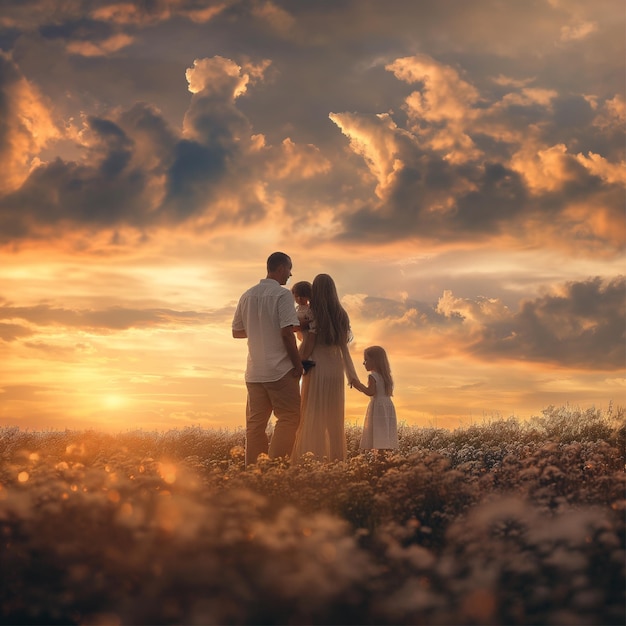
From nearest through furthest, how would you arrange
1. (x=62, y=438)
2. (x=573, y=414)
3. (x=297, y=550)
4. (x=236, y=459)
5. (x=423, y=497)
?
(x=297, y=550)
(x=423, y=497)
(x=236, y=459)
(x=573, y=414)
(x=62, y=438)

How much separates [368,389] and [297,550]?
7.33 m

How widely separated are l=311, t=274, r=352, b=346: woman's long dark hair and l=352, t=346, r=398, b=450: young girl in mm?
1471

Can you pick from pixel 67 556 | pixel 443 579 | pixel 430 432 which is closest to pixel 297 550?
pixel 443 579

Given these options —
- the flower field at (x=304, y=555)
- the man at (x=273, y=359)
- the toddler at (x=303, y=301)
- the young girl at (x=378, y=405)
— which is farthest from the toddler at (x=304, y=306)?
the flower field at (x=304, y=555)

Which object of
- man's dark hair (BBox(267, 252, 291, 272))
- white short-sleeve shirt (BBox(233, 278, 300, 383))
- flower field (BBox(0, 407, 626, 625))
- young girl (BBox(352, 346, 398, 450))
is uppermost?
man's dark hair (BBox(267, 252, 291, 272))

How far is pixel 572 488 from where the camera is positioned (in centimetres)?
711

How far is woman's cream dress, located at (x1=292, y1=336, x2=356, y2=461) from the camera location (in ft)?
33.8

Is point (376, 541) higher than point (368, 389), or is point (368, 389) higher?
point (368, 389)

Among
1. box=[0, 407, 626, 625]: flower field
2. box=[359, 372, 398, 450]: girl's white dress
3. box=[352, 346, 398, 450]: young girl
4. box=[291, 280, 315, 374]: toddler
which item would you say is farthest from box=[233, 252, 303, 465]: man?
box=[0, 407, 626, 625]: flower field

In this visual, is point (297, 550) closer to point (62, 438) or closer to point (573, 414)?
point (573, 414)

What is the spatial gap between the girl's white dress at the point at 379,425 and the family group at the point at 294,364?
2.54 ft

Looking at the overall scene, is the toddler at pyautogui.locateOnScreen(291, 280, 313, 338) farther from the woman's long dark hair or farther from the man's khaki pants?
the man's khaki pants

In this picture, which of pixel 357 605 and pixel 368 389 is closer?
pixel 357 605

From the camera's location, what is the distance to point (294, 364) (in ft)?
31.2
